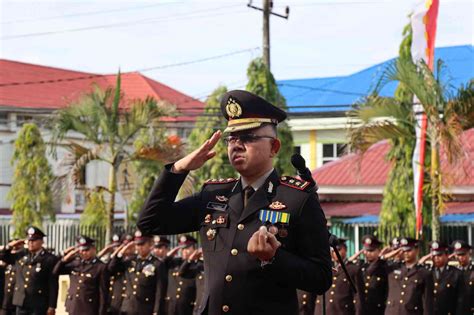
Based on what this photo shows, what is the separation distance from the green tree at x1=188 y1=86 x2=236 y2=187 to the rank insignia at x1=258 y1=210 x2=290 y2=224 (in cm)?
1766

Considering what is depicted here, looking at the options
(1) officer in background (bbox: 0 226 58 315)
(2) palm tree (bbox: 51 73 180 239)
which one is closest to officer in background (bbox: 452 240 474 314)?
(1) officer in background (bbox: 0 226 58 315)

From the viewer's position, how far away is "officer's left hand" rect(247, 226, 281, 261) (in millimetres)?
3762

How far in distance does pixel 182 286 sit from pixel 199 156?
12.4 meters

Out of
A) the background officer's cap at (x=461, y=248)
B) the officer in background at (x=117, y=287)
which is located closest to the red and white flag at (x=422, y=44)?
the background officer's cap at (x=461, y=248)

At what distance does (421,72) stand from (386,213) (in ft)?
12.3

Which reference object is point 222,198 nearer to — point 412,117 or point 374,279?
point 374,279

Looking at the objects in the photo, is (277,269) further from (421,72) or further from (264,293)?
(421,72)

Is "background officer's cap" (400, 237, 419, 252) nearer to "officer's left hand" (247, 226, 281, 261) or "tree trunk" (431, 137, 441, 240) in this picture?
"tree trunk" (431, 137, 441, 240)

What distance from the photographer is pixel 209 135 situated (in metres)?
23.2

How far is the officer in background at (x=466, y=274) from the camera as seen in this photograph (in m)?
13.6

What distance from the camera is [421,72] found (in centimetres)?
1533

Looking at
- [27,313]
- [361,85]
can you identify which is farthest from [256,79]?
[361,85]

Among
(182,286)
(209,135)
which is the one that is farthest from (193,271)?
(209,135)

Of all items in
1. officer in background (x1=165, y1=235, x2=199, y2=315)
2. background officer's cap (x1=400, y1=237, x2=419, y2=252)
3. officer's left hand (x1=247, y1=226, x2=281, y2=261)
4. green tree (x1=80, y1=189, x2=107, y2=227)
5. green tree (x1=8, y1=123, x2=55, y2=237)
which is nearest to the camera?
officer's left hand (x1=247, y1=226, x2=281, y2=261)
